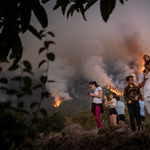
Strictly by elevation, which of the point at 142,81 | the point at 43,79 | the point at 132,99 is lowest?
the point at 132,99

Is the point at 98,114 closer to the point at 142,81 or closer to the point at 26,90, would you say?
the point at 142,81

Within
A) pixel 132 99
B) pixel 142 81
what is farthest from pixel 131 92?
pixel 142 81

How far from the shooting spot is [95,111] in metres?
4.43

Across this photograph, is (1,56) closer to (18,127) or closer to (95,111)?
(18,127)

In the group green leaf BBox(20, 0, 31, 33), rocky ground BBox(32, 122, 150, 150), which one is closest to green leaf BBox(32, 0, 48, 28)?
green leaf BBox(20, 0, 31, 33)

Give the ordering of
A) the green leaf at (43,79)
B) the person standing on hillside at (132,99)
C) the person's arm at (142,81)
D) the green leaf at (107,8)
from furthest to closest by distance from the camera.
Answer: the person standing on hillside at (132,99) → the person's arm at (142,81) → the green leaf at (107,8) → the green leaf at (43,79)

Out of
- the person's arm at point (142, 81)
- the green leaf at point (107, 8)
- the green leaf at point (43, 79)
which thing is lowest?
the green leaf at point (43, 79)

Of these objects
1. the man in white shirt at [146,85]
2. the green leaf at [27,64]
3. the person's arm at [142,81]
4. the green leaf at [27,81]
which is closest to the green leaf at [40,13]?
the green leaf at [27,64]

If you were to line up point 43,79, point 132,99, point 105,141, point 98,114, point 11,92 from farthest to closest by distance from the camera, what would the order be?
point 98,114
point 132,99
point 105,141
point 43,79
point 11,92

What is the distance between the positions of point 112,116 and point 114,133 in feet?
6.31

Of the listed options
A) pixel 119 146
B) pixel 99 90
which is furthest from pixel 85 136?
pixel 99 90

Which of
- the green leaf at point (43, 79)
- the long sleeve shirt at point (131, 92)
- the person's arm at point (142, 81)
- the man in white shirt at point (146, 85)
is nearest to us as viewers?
the green leaf at point (43, 79)

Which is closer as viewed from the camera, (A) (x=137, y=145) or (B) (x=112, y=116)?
(A) (x=137, y=145)

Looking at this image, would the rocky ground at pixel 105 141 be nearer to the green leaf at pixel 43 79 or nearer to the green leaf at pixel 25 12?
the green leaf at pixel 43 79
